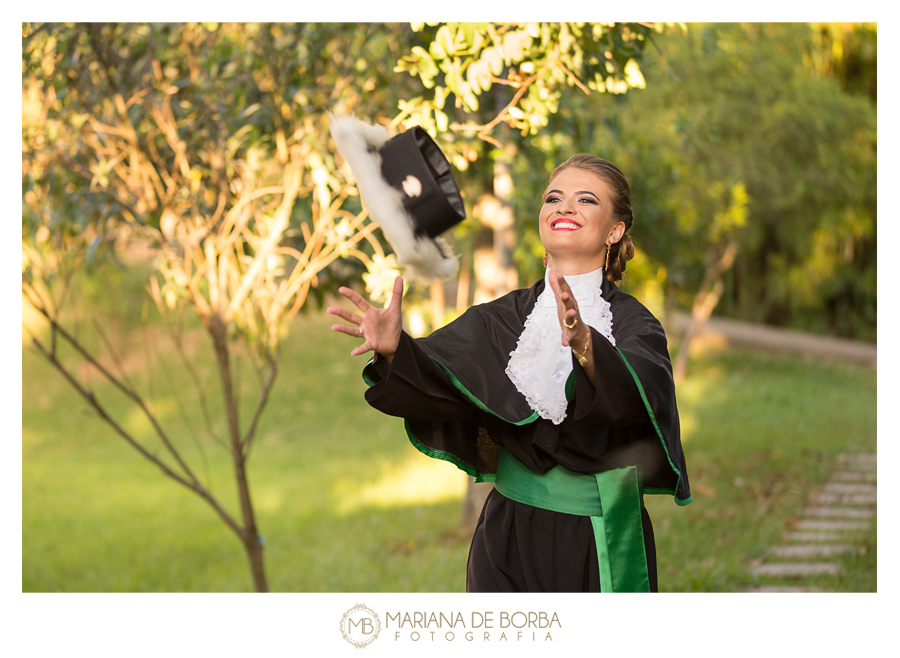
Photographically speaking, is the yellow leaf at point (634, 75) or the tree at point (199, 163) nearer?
the yellow leaf at point (634, 75)

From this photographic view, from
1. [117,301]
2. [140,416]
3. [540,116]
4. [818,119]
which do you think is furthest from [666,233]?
[117,301]

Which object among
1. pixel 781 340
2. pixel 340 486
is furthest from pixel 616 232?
pixel 781 340

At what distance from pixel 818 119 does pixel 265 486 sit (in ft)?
20.3

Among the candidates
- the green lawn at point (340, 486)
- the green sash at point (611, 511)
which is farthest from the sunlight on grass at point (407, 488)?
the green sash at point (611, 511)

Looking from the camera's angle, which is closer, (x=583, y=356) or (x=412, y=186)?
(x=583, y=356)

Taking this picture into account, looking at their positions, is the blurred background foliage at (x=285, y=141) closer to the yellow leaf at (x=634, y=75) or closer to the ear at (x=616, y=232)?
the yellow leaf at (x=634, y=75)

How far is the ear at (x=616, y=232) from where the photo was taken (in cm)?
179

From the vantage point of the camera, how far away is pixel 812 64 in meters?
8.11

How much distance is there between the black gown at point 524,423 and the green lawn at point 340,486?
1.81 metres

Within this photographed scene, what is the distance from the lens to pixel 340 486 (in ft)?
21.5
